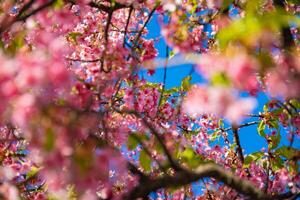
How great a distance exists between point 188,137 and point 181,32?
15.9 ft

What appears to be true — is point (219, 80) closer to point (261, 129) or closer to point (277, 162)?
point (277, 162)

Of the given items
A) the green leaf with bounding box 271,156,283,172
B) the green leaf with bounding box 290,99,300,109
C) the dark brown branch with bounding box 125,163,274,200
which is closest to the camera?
the dark brown branch with bounding box 125,163,274,200

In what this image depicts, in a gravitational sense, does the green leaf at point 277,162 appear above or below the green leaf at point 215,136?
below

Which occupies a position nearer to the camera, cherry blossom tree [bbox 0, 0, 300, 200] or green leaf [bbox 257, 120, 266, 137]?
cherry blossom tree [bbox 0, 0, 300, 200]

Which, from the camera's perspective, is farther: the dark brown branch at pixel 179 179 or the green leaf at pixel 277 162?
the green leaf at pixel 277 162

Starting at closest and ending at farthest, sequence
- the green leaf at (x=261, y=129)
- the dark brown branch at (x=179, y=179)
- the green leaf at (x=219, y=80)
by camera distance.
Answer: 1. the green leaf at (x=219, y=80)
2. the dark brown branch at (x=179, y=179)
3. the green leaf at (x=261, y=129)

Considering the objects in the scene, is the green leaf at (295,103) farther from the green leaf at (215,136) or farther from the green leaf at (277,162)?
the green leaf at (215,136)

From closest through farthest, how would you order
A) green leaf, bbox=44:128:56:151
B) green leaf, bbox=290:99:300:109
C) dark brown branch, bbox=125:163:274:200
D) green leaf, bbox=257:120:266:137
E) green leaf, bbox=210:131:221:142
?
green leaf, bbox=44:128:56:151 → dark brown branch, bbox=125:163:274:200 → green leaf, bbox=290:99:300:109 → green leaf, bbox=257:120:266:137 → green leaf, bbox=210:131:221:142

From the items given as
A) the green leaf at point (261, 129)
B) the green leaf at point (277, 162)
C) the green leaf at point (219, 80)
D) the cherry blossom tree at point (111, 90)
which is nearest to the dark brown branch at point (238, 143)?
the green leaf at point (261, 129)

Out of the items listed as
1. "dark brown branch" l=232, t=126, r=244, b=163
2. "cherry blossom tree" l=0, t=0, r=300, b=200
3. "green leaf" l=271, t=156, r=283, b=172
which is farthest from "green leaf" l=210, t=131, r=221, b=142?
"cherry blossom tree" l=0, t=0, r=300, b=200

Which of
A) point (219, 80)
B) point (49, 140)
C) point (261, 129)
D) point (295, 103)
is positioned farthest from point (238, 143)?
Result: point (49, 140)

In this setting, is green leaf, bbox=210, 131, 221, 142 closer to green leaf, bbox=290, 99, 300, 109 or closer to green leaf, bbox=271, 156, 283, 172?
green leaf, bbox=271, 156, 283, 172

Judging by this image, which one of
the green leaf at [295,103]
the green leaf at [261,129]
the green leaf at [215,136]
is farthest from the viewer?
the green leaf at [215,136]

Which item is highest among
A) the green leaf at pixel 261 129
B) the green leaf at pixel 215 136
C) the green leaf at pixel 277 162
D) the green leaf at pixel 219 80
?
the green leaf at pixel 215 136
